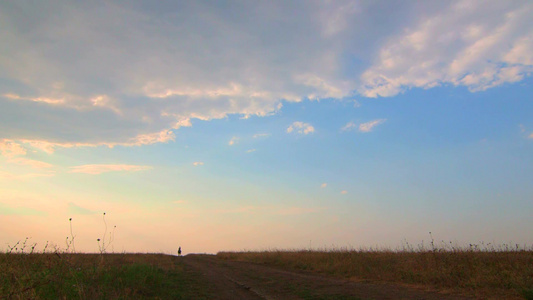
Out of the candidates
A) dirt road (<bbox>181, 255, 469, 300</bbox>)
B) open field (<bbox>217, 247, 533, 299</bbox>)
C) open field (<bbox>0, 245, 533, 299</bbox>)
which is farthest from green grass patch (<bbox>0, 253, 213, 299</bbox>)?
open field (<bbox>217, 247, 533, 299</bbox>)

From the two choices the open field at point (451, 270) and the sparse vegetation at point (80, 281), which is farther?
the open field at point (451, 270)

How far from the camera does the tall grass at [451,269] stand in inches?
418

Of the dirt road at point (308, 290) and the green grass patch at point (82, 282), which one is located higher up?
the green grass patch at point (82, 282)

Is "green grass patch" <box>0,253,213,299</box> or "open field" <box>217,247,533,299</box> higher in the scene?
"green grass patch" <box>0,253,213,299</box>

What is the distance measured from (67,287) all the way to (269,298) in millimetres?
5813

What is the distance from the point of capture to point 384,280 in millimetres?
13922

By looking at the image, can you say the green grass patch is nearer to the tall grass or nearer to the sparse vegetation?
the sparse vegetation

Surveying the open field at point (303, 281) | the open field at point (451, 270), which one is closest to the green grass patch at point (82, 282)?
the open field at point (303, 281)

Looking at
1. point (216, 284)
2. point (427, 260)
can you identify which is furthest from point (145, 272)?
point (427, 260)

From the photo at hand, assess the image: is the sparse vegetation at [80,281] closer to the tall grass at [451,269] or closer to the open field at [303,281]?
the open field at [303,281]

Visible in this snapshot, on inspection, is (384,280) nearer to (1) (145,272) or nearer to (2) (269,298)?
(2) (269,298)

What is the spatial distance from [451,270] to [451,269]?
0.09 meters

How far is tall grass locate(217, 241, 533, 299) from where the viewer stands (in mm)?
10625

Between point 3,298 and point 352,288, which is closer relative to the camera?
point 3,298
